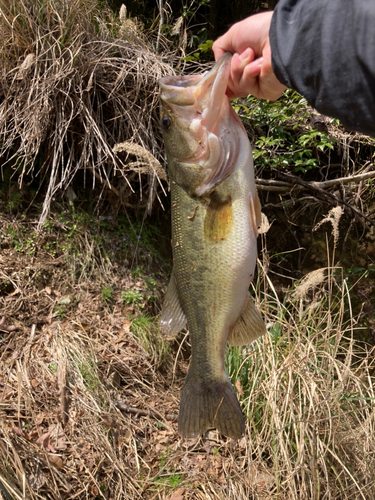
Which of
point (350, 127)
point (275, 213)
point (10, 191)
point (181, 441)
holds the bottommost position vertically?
point (181, 441)

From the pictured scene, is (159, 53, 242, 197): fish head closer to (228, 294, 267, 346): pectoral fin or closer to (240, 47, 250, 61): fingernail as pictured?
(240, 47, 250, 61): fingernail

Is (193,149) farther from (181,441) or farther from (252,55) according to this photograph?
(181,441)

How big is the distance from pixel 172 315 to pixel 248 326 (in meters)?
0.34

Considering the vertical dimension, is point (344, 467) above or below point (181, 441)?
Result: above

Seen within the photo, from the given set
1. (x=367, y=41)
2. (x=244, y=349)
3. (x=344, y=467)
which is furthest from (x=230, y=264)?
(x=244, y=349)

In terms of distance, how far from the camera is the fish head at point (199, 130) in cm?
157

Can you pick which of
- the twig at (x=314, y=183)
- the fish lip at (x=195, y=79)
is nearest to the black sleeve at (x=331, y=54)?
the fish lip at (x=195, y=79)

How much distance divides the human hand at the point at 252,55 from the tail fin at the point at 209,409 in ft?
3.94

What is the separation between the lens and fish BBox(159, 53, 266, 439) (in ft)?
5.27

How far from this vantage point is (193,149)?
1.64m

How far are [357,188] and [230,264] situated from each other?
3588 mm

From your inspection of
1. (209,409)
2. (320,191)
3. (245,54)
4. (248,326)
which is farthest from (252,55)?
(320,191)

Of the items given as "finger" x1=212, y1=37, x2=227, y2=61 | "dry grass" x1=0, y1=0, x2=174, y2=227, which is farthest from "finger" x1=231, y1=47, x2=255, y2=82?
"dry grass" x1=0, y1=0, x2=174, y2=227

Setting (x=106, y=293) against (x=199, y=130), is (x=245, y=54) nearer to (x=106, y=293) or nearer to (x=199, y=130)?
(x=199, y=130)
